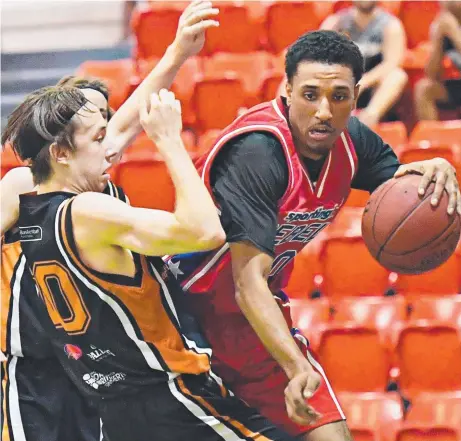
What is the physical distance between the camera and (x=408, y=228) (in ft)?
9.97

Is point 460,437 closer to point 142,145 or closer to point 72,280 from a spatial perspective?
point 72,280

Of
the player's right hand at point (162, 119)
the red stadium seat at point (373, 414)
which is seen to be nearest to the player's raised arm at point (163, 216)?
the player's right hand at point (162, 119)

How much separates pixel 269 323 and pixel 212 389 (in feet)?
0.92

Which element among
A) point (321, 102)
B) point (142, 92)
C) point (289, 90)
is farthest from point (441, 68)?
point (321, 102)

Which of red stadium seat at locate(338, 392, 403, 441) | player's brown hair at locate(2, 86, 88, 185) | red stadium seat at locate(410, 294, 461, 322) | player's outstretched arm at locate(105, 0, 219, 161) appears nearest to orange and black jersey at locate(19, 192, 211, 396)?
player's brown hair at locate(2, 86, 88, 185)

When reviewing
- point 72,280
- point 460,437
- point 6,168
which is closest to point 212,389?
point 72,280

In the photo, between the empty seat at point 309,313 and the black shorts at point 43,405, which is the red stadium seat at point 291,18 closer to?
the empty seat at point 309,313

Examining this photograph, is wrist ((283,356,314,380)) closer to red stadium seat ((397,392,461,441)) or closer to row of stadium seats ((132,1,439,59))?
red stadium seat ((397,392,461,441))

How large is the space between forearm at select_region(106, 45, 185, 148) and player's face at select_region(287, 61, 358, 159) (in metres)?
0.49

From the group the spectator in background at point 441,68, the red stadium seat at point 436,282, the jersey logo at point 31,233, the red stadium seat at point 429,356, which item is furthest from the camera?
the spectator in background at point 441,68

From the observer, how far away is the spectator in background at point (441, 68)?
18.3 ft

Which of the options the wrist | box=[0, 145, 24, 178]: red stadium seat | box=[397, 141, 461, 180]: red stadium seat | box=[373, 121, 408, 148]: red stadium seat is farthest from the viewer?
box=[0, 145, 24, 178]: red stadium seat

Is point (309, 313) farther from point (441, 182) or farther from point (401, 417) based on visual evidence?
point (441, 182)

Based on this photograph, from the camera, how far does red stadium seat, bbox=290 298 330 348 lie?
14.8ft
